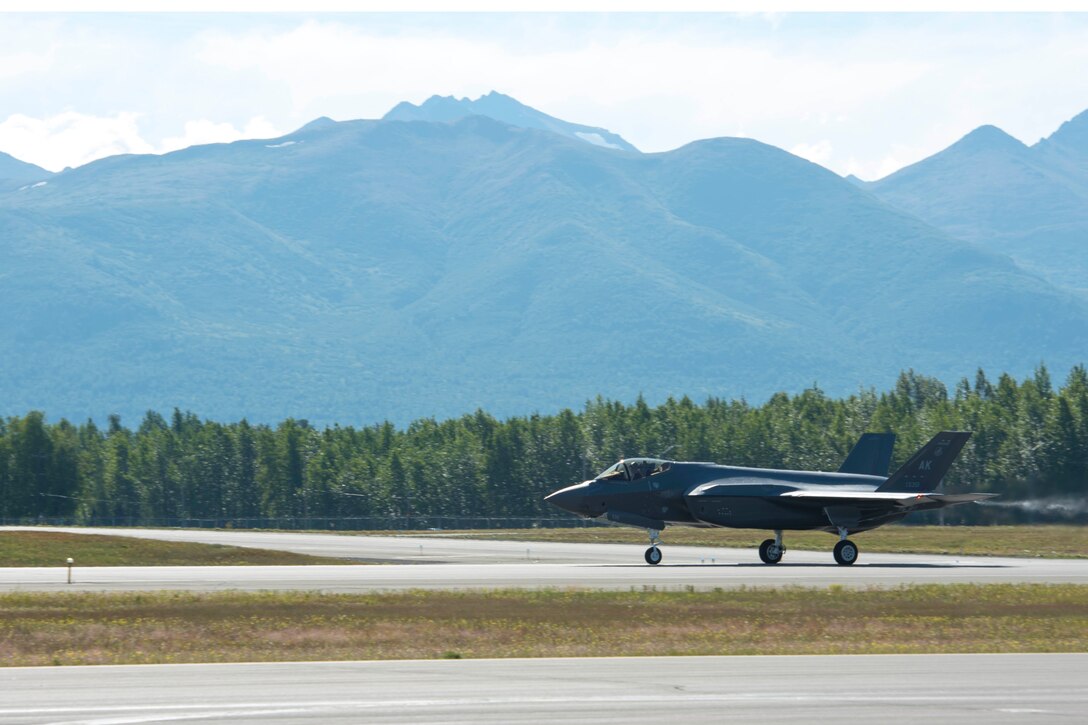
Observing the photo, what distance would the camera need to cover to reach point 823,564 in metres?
49.6

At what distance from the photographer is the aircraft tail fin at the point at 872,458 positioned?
169 ft

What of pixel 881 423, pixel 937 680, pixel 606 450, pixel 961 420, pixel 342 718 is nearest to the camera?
pixel 342 718

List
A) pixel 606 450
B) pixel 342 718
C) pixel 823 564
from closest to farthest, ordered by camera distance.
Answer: pixel 342 718, pixel 823 564, pixel 606 450

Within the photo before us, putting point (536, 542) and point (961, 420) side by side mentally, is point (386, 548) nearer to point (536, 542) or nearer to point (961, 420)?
point (536, 542)

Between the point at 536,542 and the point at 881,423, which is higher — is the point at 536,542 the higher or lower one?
the lower one

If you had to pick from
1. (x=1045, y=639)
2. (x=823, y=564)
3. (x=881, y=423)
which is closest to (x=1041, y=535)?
(x=823, y=564)

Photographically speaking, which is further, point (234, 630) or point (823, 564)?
point (823, 564)

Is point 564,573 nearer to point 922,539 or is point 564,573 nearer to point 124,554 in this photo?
point 124,554

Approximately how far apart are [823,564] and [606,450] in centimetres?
9561

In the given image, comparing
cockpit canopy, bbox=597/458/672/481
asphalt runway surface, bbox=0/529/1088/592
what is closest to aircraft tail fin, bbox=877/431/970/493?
asphalt runway surface, bbox=0/529/1088/592

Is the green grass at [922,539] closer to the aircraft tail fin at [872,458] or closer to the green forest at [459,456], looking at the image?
the aircraft tail fin at [872,458]

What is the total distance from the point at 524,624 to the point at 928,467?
78.3 ft

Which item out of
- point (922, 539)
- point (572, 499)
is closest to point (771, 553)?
point (572, 499)

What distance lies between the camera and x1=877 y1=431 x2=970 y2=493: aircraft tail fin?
48406mm
